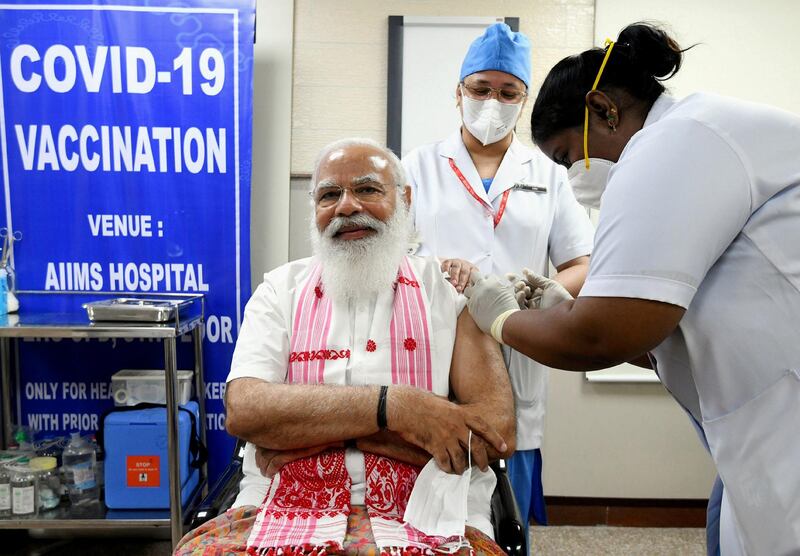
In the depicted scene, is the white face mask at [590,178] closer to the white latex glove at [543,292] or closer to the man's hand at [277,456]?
the white latex glove at [543,292]

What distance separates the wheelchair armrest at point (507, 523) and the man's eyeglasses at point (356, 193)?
89 cm

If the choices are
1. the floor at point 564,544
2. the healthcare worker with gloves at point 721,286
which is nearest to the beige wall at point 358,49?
the floor at point 564,544

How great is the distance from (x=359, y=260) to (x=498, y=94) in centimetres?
75

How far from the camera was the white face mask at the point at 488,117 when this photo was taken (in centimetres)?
202

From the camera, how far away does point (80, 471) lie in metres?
2.56

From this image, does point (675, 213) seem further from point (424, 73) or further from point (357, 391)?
point (424, 73)

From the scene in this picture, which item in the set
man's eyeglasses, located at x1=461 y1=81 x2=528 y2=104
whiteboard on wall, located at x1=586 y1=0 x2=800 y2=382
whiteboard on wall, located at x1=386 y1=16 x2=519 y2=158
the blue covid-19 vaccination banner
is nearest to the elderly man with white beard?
man's eyeglasses, located at x1=461 y1=81 x2=528 y2=104

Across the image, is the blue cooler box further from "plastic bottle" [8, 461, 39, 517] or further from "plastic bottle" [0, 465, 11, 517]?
"plastic bottle" [0, 465, 11, 517]

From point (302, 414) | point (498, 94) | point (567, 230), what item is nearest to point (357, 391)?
point (302, 414)

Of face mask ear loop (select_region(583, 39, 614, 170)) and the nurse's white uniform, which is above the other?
face mask ear loop (select_region(583, 39, 614, 170))

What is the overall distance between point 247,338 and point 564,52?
6.94 feet

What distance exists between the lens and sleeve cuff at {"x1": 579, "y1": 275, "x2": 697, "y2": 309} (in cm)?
95

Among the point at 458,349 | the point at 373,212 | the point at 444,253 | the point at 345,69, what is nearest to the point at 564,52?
the point at 345,69

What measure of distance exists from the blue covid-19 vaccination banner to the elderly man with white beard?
101 cm
